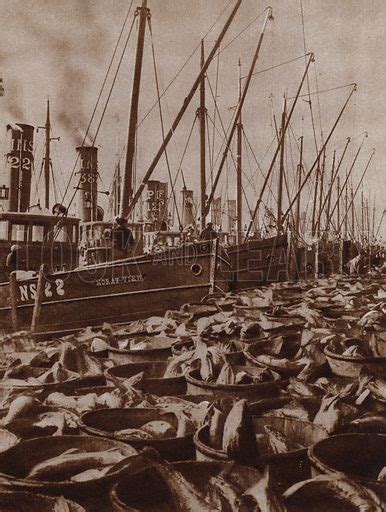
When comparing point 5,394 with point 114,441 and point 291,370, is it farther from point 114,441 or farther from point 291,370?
point 291,370

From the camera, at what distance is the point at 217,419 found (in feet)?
9.30

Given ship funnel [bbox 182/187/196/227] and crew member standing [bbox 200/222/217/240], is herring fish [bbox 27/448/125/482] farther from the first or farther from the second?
ship funnel [bbox 182/187/196/227]

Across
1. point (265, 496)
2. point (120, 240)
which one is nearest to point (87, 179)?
point (120, 240)

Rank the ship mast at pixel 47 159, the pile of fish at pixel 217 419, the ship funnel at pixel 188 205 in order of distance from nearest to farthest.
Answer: the pile of fish at pixel 217 419 → the ship funnel at pixel 188 205 → the ship mast at pixel 47 159

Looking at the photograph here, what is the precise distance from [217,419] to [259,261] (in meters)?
15.4

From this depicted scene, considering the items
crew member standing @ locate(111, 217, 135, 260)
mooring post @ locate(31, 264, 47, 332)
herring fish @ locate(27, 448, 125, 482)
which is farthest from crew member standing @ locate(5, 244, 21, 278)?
herring fish @ locate(27, 448, 125, 482)

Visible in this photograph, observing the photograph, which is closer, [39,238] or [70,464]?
[70,464]

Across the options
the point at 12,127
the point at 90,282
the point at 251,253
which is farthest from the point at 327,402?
the point at 12,127

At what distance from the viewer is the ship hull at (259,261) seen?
1673cm

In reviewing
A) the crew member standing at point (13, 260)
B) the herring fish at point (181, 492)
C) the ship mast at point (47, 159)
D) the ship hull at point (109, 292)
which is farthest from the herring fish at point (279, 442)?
the ship mast at point (47, 159)

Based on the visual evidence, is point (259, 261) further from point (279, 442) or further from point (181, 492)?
point (181, 492)

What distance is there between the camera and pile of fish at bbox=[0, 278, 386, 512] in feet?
7.02

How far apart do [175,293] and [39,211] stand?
15.0 feet

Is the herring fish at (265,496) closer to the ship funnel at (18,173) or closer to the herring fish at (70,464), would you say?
the herring fish at (70,464)
